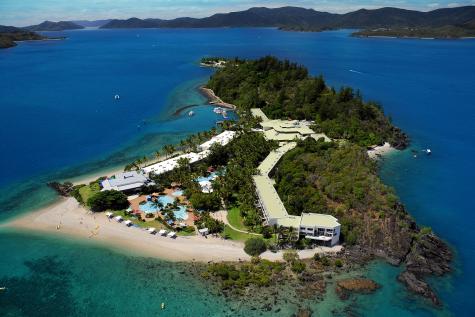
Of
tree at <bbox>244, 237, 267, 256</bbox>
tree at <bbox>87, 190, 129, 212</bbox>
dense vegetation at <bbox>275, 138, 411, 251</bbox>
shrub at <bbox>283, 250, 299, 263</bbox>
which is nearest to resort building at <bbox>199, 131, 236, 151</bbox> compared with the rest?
dense vegetation at <bbox>275, 138, 411, 251</bbox>

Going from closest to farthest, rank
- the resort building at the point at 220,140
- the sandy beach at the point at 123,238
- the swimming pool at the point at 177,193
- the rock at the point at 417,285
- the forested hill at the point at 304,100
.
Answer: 1. the rock at the point at 417,285
2. the sandy beach at the point at 123,238
3. the swimming pool at the point at 177,193
4. the resort building at the point at 220,140
5. the forested hill at the point at 304,100

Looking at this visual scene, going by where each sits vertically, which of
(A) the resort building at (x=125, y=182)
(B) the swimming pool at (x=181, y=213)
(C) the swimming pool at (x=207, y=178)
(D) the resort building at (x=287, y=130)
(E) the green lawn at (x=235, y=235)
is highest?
(D) the resort building at (x=287, y=130)

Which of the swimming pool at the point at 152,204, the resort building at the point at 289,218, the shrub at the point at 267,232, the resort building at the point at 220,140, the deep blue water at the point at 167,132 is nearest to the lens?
the deep blue water at the point at 167,132

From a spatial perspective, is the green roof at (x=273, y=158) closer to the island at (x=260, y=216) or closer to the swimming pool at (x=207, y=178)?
the island at (x=260, y=216)

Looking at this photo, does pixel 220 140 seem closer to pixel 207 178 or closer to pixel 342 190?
pixel 207 178

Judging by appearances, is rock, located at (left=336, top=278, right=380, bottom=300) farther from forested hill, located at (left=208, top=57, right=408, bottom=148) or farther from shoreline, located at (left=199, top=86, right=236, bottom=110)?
shoreline, located at (left=199, top=86, right=236, bottom=110)

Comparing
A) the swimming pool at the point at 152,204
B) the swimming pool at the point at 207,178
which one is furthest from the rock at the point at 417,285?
the swimming pool at the point at 152,204

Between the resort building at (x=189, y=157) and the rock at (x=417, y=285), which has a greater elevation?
the resort building at (x=189, y=157)
